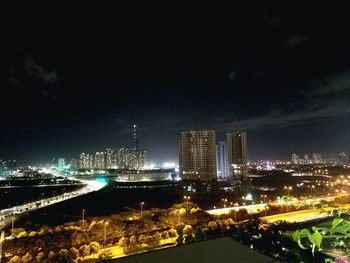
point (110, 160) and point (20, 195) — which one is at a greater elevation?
point (110, 160)

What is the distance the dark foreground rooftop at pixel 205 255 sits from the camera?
3.04 m

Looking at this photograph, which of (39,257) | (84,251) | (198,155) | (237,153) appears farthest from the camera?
(198,155)

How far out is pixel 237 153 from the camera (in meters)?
63.8

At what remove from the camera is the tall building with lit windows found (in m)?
62.9

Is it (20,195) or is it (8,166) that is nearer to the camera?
(20,195)

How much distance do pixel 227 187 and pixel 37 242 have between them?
39.3 meters

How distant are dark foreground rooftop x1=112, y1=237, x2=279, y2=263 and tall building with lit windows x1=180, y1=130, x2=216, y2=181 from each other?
57947 millimetres

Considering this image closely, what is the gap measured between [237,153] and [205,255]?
204ft

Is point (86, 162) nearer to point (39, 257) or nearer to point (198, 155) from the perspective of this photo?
point (198, 155)

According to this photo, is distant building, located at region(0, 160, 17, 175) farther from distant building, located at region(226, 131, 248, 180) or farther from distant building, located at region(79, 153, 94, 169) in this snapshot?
distant building, located at region(226, 131, 248, 180)

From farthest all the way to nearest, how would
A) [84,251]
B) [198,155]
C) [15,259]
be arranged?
1. [198,155]
2. [84,251]
3. [15,259]

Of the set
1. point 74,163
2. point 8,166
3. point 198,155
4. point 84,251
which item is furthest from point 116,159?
point 84,251

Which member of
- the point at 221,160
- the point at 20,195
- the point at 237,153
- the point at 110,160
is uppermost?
the point at 237,153

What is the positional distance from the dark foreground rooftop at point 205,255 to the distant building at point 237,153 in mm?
57833
